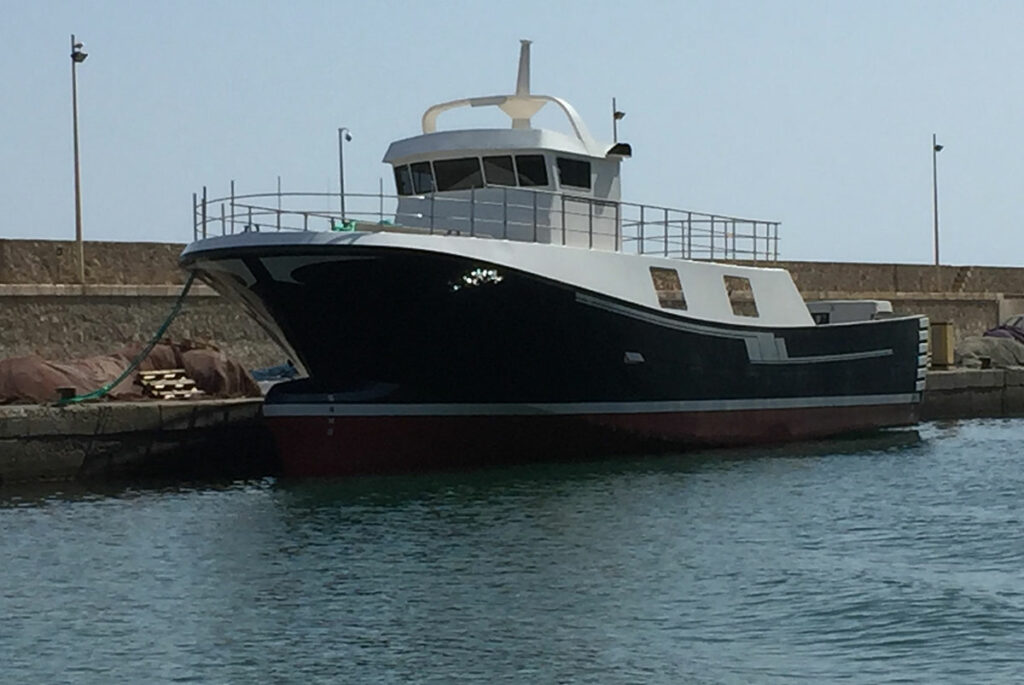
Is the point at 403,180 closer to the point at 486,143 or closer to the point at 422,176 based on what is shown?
the point at 422,176

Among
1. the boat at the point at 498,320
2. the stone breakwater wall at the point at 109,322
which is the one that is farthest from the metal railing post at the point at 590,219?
the stone breakwater wall at the point at 109,322

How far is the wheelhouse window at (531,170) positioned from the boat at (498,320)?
0.06 ft

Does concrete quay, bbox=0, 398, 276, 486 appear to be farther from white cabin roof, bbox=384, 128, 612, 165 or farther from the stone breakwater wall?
the stone breakwater wall

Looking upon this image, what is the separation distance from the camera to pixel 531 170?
19.5m

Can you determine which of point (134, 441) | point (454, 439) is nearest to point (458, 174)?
point (454, 439)

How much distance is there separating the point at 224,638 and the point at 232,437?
8.50 metres

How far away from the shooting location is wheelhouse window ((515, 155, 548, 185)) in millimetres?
19453

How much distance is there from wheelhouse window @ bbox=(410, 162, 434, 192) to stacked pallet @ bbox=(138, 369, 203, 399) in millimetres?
3765

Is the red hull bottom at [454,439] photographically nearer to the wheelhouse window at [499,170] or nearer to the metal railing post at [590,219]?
the metal railing post at [590,219]

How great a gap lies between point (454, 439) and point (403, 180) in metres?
3.98

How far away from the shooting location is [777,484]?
17453 millimetres

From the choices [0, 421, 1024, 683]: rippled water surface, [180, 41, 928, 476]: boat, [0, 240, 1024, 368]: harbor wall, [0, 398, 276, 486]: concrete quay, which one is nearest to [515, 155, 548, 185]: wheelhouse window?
[180, 41, 928, 476]: boat

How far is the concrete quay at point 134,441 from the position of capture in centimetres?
1703

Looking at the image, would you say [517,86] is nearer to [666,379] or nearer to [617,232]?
[617,232]
